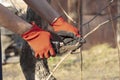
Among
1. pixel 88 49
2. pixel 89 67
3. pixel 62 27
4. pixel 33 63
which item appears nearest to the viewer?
pixel 62 27

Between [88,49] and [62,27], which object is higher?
[62,27]

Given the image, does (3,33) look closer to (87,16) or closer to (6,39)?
(6,39)

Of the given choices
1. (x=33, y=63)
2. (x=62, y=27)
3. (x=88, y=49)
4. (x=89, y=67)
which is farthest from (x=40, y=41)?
(x=88, y=49)

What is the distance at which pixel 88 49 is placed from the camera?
6.68 metres

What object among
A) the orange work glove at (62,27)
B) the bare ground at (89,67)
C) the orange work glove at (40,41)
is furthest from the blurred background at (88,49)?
the orange work glove at (40,41)

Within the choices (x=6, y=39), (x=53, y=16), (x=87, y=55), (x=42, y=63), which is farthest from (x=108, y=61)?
(x=53, y=16)

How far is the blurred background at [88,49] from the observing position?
504 centimetres

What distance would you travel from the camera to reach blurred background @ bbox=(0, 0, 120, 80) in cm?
504

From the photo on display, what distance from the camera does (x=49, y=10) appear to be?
260 centimetres

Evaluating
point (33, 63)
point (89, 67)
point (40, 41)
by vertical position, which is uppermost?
point (40, 41)

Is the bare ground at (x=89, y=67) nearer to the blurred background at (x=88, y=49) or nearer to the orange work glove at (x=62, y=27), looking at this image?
the blurred background at (x=88, y=49)

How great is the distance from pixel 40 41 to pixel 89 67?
9.95 feet

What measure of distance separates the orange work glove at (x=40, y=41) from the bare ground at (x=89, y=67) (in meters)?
1.68

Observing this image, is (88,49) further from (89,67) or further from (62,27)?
(62,27)
